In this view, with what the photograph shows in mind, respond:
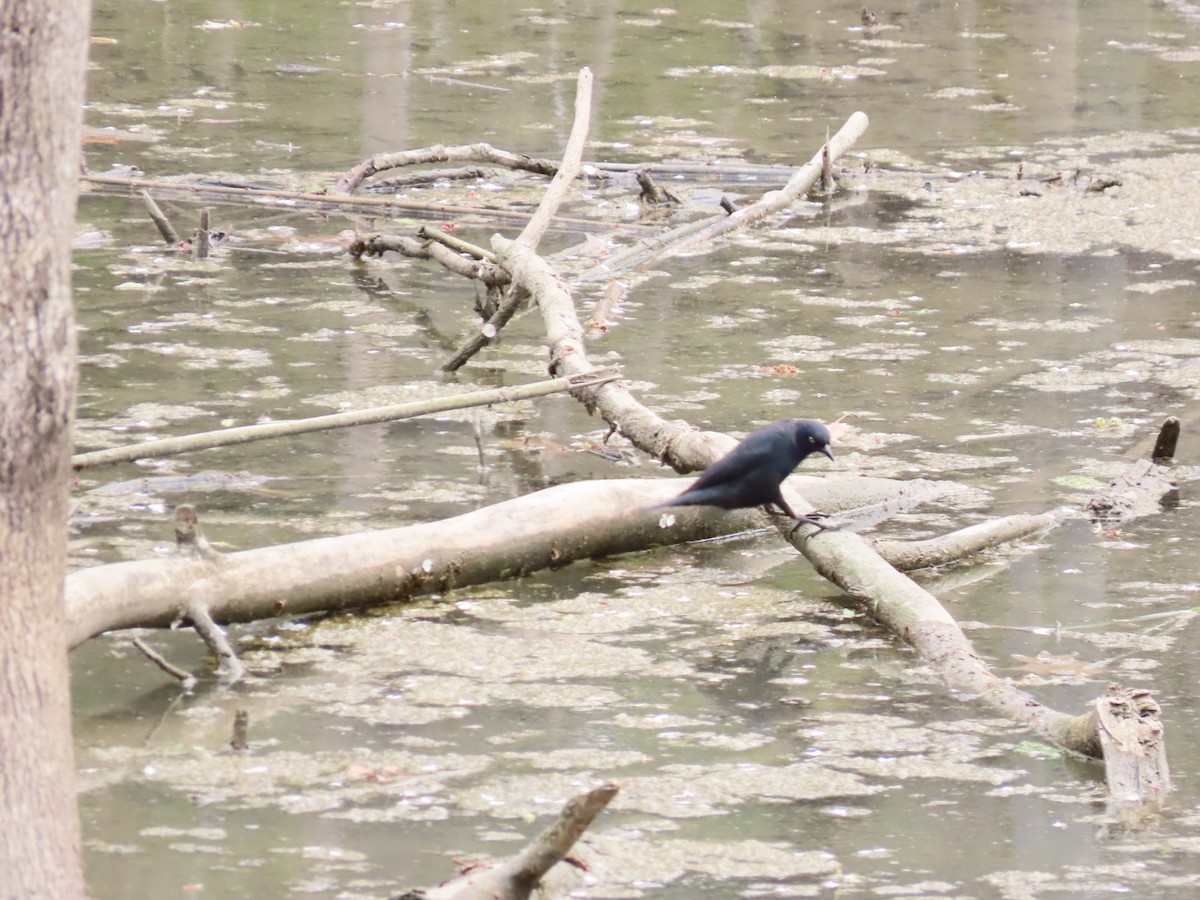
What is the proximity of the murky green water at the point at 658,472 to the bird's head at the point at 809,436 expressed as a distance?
0.49 meters

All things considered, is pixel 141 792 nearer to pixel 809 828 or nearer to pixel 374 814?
pixel 374 814

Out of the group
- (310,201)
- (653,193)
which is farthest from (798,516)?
(310,201)

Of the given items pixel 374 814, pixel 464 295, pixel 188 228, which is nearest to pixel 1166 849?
pixel 374 814

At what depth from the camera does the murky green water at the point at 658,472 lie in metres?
4.46

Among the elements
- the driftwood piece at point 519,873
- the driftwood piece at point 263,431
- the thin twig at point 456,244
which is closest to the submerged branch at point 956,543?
the driftwood piece at point 263,431

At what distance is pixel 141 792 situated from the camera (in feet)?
14.9

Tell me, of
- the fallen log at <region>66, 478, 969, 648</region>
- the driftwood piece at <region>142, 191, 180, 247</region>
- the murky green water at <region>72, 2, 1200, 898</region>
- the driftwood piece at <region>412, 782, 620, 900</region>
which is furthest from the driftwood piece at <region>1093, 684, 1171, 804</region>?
the driftwood piece at <region>142, 191, 180, 247</region>

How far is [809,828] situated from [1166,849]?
32.3 inches

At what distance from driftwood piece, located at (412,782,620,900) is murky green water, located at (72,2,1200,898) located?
18.9 inches

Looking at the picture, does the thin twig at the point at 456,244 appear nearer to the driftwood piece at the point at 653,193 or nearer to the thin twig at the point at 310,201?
the thin twig at the point at 310,201

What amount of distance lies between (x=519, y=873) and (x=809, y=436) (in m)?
2.66

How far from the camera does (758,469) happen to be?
5.93 meters

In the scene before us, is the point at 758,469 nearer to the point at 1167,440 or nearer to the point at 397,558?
the point at 397,558

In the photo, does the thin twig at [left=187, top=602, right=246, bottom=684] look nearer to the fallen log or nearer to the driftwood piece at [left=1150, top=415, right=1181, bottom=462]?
the fallen log
